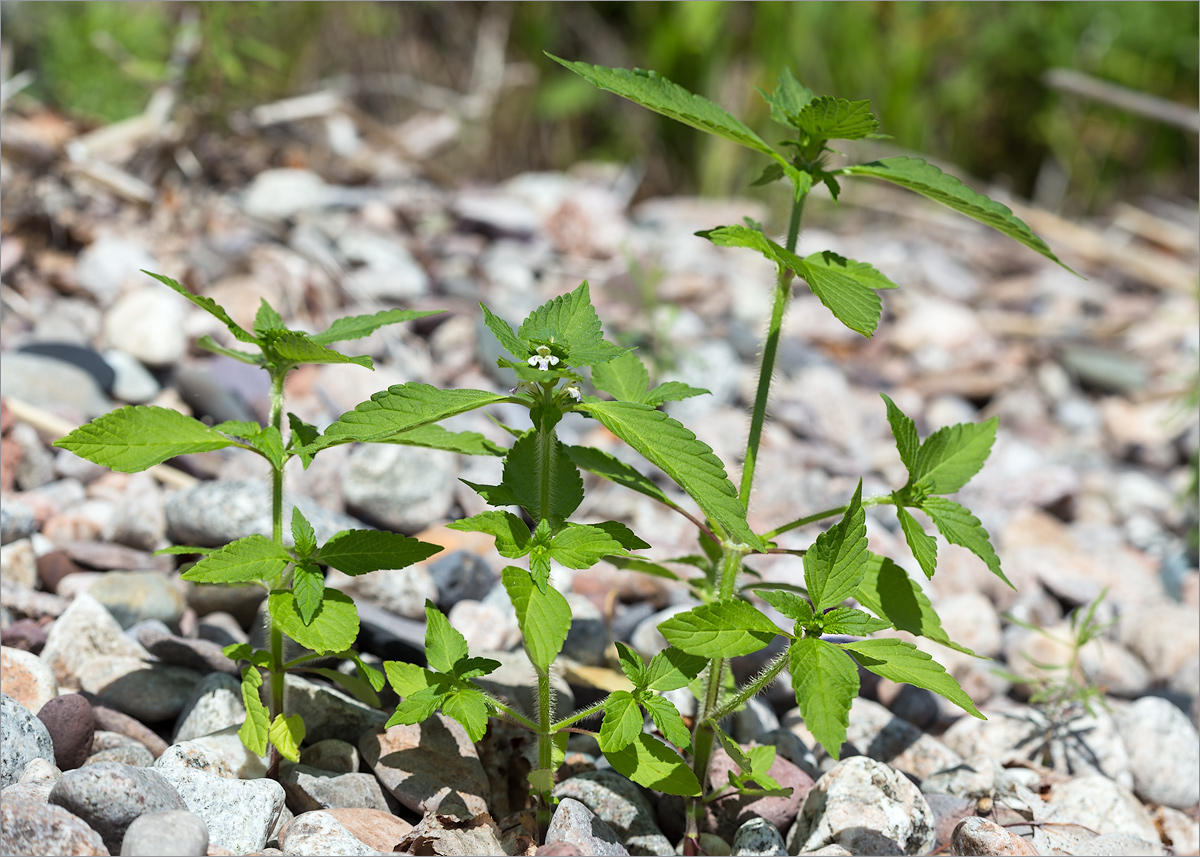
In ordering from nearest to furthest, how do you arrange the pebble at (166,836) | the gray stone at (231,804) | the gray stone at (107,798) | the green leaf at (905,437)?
the pebble at (166,836), the gray stone at (107,798), the gray stone at (231,804), the green leaf at (905,437)

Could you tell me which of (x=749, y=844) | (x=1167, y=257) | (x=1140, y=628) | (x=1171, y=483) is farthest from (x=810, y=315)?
(x=749, y=844)

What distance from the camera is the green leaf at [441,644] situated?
1.78m

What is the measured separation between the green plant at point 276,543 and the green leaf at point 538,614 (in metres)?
0.21

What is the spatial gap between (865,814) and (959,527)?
56 centimetres

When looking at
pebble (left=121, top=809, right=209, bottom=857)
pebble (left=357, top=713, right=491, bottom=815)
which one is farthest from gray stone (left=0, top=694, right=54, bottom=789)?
pebble (left=357, top=713, right=491, bottom=815)

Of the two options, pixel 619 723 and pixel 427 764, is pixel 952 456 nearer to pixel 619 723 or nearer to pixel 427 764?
pixel 619 723

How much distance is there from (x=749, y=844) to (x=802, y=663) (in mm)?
510

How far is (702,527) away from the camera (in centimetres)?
191

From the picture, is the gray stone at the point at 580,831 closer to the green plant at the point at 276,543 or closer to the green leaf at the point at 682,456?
the green plant at the point at 276,543

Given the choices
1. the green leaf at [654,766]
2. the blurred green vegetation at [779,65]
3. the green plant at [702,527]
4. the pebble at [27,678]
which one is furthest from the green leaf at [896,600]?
the blurred green vegetation at [779,65]

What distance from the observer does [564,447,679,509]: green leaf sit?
6.07 feet

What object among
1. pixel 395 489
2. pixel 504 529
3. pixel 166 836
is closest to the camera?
pixel 166 836

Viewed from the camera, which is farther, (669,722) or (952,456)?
(952,456)

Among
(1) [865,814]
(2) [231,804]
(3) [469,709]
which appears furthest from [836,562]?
(2) [231,804]
